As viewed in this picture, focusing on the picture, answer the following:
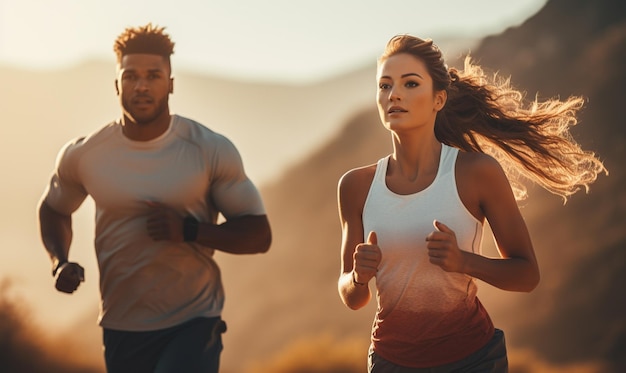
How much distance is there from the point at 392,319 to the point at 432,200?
18.9 inches

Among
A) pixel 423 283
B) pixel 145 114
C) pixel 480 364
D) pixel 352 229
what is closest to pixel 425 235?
pixel 423 283

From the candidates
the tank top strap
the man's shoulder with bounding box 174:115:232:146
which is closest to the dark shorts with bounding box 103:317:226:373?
the man's shoulder with bounding box 174:115:232:146

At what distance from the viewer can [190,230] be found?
5.47 metres

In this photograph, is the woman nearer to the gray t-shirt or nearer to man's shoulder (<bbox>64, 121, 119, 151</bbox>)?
the gray t-shirt

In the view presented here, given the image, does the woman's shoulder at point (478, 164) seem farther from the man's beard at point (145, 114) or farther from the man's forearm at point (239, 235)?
the man's beard at point (145, 114)

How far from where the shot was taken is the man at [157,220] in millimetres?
5559

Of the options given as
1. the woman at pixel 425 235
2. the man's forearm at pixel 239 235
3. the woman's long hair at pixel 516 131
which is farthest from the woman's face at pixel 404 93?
the man's forearm at pixel 239 235

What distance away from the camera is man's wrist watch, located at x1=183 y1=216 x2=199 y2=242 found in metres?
5.46

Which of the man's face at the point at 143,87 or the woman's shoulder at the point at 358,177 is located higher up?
the man's face at the point at 143,87

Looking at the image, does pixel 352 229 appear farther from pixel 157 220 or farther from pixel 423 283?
pixel 157 220

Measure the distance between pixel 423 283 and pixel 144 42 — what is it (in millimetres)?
2061

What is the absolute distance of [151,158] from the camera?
5.81m

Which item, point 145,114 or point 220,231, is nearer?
point 220,231

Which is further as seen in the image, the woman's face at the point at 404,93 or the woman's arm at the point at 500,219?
the woman's face at the point at 404,93
